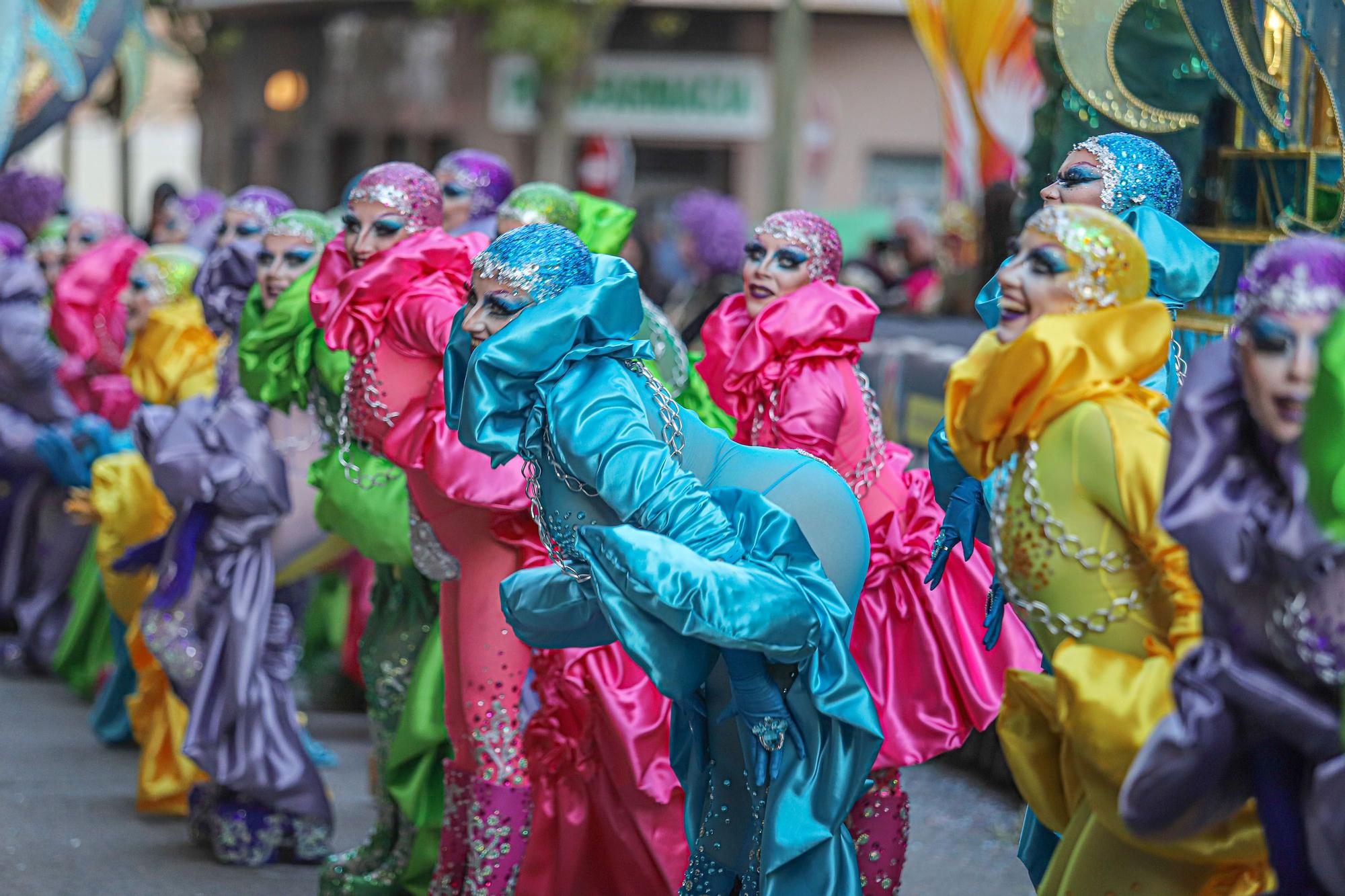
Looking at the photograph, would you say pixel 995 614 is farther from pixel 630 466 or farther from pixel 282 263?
pixel 282 263

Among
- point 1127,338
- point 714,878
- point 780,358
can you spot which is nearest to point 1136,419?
point 1127,338

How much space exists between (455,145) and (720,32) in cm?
395

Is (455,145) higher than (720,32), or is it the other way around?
(720,32)

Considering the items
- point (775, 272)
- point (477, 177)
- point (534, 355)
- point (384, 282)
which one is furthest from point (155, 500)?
point (534, 355)

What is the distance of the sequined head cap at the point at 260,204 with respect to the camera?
5953mm

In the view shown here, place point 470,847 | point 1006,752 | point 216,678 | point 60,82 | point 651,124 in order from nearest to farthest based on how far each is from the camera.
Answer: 1. point 1006,752
2. point 470,847
3. point 216,678
4. point 60,82
5. point 651,124

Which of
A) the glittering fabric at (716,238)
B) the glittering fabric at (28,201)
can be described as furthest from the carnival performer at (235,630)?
the glittering fabric at (28,201)

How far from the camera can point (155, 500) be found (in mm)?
6512

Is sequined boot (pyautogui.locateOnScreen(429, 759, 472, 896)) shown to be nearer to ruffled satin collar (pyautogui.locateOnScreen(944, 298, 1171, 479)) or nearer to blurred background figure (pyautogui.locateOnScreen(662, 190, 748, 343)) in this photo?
ruffled satin collar (pyautogui.locateOnScreen(944, 298, 1171, 479))

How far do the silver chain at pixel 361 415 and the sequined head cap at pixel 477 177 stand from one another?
1.40 m

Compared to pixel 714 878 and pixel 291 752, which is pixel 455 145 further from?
pixel 714 878

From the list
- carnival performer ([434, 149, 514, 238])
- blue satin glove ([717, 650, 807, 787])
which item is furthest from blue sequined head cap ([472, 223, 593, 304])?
carnival performer ([434, 149, 514, 238])

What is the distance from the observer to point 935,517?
15.0 ft

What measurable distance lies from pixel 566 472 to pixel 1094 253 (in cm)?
107
